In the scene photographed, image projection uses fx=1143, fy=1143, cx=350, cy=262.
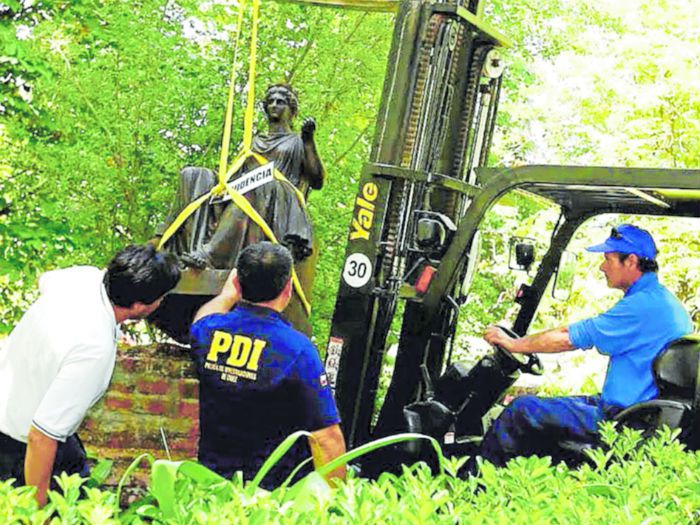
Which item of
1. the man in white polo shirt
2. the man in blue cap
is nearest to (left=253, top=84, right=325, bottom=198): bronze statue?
the man in blue cap

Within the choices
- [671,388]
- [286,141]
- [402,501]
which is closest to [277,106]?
[286,141]

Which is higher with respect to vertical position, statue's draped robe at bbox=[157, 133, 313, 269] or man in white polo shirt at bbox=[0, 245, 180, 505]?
statue's draped robe at bbox=[157, 133, 313, 269]

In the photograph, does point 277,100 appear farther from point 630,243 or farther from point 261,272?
point 261,272

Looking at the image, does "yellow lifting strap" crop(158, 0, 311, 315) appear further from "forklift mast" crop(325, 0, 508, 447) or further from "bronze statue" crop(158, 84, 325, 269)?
"forklift mast" crop(325, 0, 508, 447)

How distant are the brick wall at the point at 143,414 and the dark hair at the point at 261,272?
331 cm

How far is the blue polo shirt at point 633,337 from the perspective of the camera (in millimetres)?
4586

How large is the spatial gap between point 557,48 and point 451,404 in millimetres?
5509

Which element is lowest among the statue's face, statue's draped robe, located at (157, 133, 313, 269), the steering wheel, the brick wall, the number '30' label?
the brick wall

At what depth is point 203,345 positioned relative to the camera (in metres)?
3.67

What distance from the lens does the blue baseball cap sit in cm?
484

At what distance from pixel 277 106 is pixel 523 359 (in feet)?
6.92

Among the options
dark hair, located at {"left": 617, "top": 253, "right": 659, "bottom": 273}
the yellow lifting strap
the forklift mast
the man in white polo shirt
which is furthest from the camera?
the yellow lifting strap

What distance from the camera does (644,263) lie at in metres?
4.83

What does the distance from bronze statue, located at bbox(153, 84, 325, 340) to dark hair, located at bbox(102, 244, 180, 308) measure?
2842 mm
